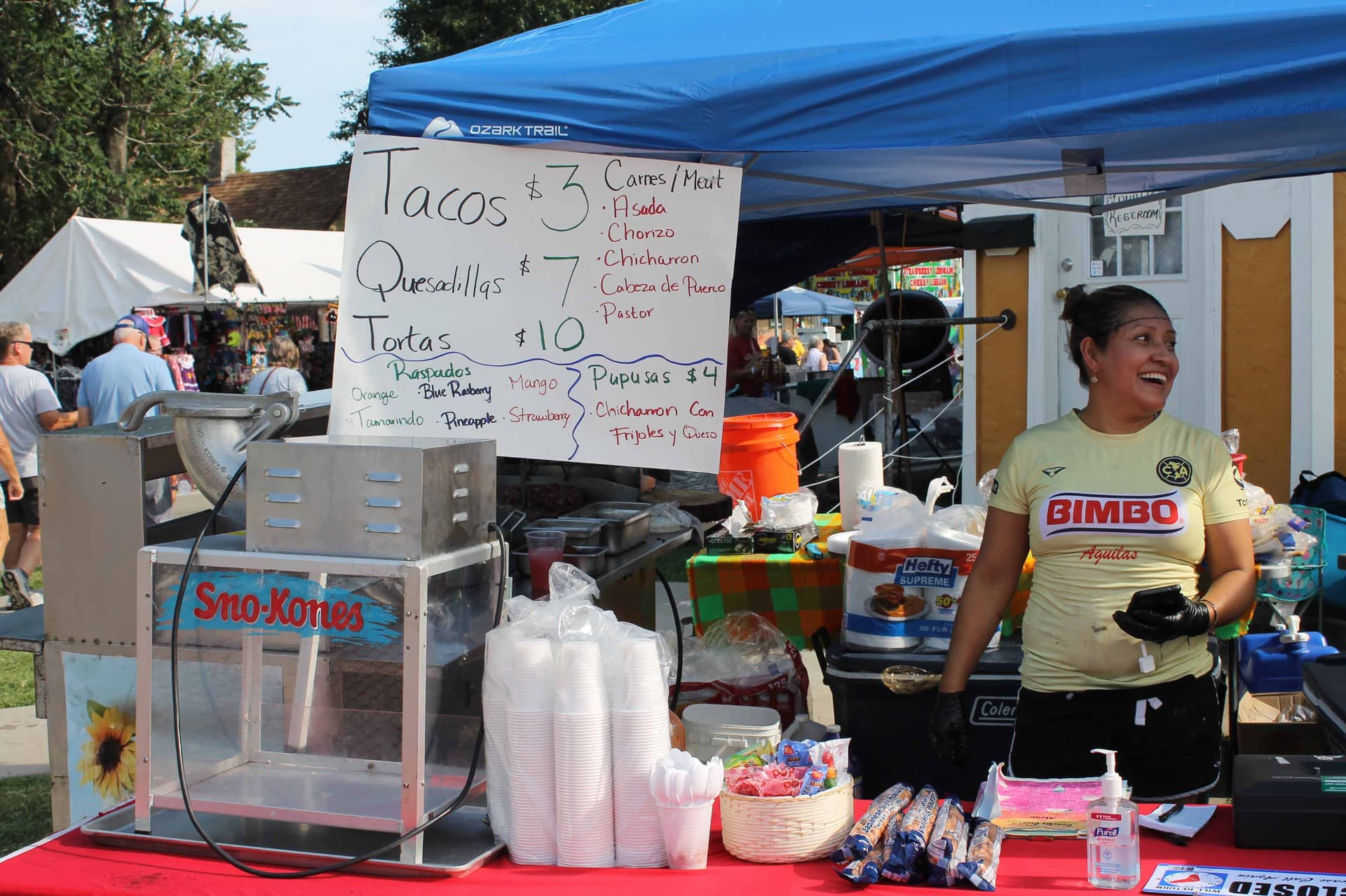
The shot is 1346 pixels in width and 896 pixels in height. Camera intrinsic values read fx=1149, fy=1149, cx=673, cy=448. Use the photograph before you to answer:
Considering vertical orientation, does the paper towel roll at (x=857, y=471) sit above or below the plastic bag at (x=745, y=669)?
above

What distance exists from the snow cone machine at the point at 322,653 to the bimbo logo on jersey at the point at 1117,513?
48.3 inches

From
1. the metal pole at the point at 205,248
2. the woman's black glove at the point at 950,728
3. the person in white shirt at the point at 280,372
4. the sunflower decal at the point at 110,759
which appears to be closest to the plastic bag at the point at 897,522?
the woman's black glove at the point at 950,728

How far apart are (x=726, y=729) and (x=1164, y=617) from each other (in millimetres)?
1036

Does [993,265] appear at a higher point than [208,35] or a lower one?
lower

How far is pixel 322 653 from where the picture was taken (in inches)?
93.1

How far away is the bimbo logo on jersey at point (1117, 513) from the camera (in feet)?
8.05

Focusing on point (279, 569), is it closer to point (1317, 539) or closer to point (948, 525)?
point (948, 525)

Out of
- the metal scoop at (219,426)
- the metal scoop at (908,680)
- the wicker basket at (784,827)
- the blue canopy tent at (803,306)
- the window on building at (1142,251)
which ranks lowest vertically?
the wicker basket at (784,827)

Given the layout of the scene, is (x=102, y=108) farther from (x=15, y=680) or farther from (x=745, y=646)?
(x=745, y=646)

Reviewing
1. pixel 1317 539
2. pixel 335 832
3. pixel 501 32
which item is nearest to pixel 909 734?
pixel 335 832

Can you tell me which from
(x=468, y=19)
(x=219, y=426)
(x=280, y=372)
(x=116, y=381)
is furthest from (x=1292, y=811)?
(x=468, y=19)

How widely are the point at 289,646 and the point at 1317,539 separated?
3.62 meters

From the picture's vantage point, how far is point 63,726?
122 inches

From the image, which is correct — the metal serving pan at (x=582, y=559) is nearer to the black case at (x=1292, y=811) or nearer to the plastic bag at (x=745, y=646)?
the plastic bag at (x=745, y=646)
